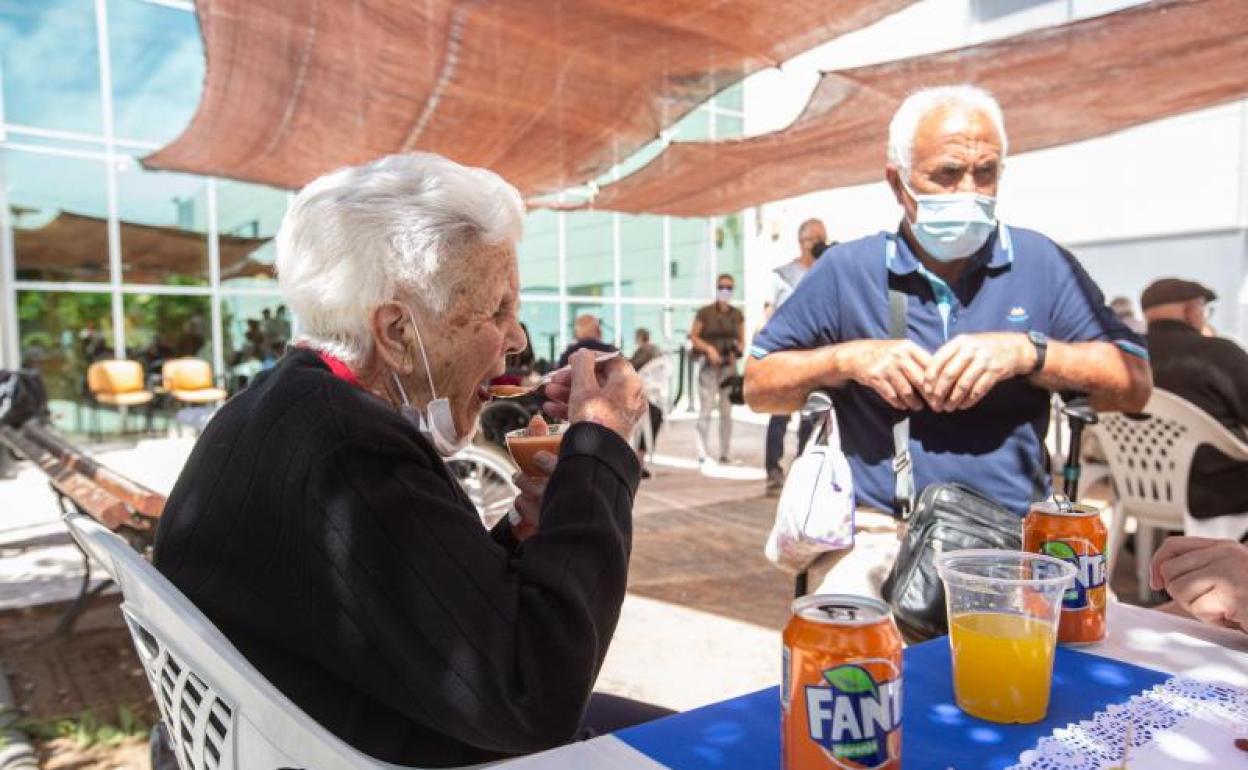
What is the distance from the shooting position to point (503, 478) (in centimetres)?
587

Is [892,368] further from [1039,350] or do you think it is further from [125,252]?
[125,252]

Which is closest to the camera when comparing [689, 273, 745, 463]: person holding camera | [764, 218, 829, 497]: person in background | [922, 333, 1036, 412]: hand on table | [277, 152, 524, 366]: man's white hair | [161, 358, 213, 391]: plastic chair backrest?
[277, 152, 524, 366]: man's white hair

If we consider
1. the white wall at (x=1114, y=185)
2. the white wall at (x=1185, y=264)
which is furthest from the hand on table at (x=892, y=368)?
the white wall at (x=1185, y=264)

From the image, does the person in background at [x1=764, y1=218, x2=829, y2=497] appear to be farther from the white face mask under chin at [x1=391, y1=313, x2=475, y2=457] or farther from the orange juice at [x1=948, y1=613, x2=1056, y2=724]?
the orange juice at [x1=948, y1=613, x2=1056, y2=724]

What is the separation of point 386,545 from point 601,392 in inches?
18.3

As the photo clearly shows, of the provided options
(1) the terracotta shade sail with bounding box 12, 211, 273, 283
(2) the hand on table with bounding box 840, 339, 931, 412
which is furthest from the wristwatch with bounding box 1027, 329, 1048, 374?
(1) the terracotta shade sail with bounding box 12, 211, 273, 283

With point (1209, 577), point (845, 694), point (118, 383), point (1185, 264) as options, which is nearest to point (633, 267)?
point (118, 383)

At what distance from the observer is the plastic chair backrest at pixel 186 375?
10086mm

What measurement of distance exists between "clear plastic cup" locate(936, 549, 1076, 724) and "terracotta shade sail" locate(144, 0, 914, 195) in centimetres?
361

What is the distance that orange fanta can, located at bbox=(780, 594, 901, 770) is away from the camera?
82 cm

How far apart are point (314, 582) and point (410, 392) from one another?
484 millimetres

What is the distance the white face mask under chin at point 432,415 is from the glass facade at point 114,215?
831 centimetres

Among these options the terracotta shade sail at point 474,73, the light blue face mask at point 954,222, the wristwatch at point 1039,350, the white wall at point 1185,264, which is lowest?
the wristwatch at point 1039,350

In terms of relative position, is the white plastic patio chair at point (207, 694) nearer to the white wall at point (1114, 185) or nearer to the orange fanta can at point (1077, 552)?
the orange fanta can at point (1077, 552)
